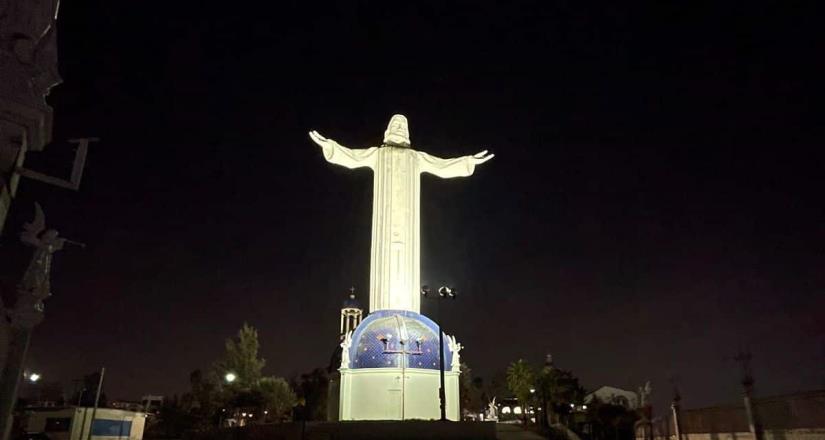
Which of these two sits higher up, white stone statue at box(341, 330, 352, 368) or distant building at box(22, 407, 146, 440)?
white stone statue at box(341, 330, 352, 368)

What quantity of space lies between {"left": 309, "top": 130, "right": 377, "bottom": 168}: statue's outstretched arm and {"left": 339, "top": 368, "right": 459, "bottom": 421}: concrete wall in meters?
10.5

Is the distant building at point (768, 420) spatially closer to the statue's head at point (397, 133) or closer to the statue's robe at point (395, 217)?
the statue's robe at point (395, 217)

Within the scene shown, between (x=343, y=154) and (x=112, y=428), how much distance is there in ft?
71.9

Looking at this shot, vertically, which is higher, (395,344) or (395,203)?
(395,203)

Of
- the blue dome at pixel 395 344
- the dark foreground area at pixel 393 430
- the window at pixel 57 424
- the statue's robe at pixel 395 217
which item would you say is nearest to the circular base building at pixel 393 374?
the blue dome at pixel 395 344

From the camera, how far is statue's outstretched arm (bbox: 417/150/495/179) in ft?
96.6

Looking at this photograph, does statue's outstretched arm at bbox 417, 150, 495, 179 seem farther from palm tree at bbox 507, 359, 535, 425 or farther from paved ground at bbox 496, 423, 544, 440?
palm tree at bbox 507, 359, 535, 425

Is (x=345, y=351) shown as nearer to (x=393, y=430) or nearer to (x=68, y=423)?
(x=393, y=430)

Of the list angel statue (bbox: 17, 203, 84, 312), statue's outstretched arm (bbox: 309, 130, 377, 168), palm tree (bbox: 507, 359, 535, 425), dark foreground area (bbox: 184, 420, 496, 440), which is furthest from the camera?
palm tree (bbox: 507, 359, 535, 425)

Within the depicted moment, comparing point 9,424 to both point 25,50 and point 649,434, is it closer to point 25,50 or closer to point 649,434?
point 25,50

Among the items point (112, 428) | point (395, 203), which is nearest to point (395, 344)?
point (395, 203)

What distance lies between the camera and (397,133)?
29328 mm

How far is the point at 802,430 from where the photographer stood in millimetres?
17141

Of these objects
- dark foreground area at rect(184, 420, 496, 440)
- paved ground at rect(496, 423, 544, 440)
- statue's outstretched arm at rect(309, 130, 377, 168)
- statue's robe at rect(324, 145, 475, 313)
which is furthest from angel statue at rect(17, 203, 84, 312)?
statue's outstretched arm at rect(309, 130, 377, 168)
